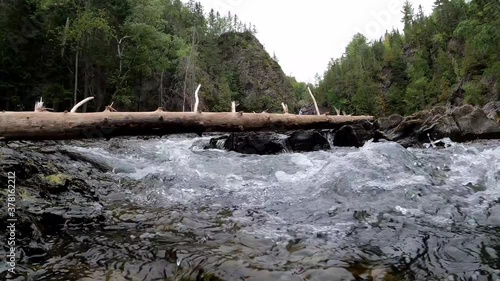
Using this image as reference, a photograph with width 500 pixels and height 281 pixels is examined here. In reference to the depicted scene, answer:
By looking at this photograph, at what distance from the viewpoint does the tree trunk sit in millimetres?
4703

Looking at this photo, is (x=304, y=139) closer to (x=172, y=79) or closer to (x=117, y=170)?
(x=117, y=170)

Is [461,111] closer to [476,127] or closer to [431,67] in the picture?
[476,127]

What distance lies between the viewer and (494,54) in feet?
112

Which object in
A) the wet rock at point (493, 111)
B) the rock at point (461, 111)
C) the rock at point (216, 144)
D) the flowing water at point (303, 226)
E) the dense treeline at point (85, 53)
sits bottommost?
the flowing water at point (303, 226)

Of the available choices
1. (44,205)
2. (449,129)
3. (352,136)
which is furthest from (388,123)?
(44,205)

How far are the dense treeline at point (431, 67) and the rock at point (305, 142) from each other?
27.8 m

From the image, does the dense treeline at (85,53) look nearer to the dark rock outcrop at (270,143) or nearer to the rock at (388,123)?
the dark rock outcrop at (270,143)

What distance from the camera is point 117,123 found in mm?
5527

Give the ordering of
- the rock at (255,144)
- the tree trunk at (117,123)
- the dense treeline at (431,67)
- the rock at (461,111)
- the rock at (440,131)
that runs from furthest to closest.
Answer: the dense treeline at (431,67)
the rock at (461,111)
the rock at (440,131)
the rock at (255,144)
the tree trunk at (117,123)

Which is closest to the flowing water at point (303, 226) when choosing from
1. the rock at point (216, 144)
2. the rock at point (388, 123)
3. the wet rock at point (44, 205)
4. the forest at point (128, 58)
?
the wet rock at point (44, 205)

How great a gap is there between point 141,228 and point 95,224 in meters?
0.56

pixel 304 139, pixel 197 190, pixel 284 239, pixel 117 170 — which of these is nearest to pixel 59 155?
pixel 117 170

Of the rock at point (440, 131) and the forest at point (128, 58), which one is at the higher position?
the forest at point (128, 58)

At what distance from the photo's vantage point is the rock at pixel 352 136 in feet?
46.7
